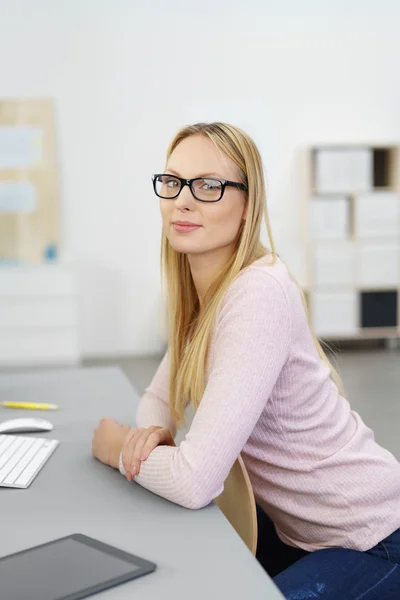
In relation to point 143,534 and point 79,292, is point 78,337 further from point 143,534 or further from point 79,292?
point 143,534

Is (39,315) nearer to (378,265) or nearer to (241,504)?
(378,265)

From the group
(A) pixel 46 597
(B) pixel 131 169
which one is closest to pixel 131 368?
(B) pixel 131 169

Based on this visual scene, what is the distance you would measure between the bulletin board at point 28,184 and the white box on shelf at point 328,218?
2.07m

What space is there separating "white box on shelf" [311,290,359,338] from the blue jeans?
4.67m

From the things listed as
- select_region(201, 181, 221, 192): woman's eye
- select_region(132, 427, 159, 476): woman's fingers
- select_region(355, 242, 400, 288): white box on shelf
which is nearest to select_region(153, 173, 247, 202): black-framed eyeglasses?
select_region(201, 181, 221, 192): woman's eye

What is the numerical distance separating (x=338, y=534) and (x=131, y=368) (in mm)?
4258

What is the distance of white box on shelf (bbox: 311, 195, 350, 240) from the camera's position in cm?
577

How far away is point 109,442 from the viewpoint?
1.28 meters

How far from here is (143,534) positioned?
3.16ft

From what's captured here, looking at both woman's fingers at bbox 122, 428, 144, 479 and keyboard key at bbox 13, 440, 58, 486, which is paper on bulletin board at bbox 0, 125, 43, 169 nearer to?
keyboard key at bbox 13, 440, 58, 486

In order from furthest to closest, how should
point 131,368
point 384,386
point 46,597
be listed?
point 131,368, point 384,386, point 46,597

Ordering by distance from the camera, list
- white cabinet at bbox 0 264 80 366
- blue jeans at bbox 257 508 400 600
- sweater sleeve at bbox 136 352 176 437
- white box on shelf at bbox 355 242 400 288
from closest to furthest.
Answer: blue jeans at bbox 257 508 400 600 < sweater sleeve at bbox 136 352 176 437 < white cabinet at bbox 0 264 80 366 < white box on shelf at bbox 355 242 400 288

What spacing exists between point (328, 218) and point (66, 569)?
17.0 feet

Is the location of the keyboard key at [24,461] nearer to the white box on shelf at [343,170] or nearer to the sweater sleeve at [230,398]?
the sweater sleeve at [230,398]
